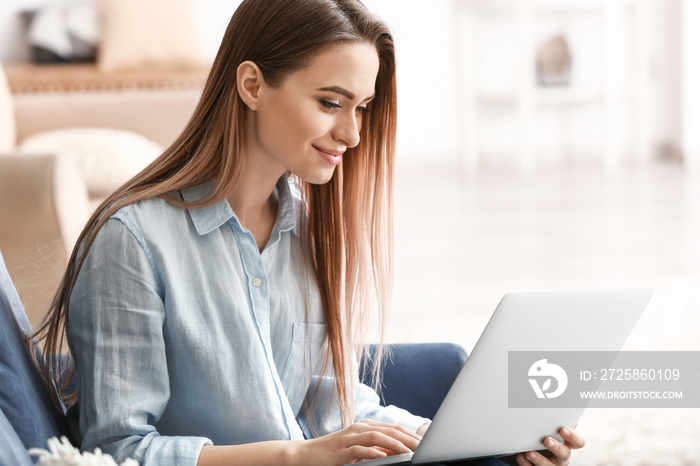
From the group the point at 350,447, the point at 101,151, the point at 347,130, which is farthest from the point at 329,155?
the point at 101,151

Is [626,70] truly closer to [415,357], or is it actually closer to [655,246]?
[655,246]

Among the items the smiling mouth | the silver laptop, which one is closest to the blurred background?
the smiling mouth

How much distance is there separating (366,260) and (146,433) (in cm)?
43

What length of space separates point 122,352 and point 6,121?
241 centimetres

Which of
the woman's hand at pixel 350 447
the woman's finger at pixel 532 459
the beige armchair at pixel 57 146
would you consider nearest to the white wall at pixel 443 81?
the beige armchair at pixel 57 146

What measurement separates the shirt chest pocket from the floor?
2.71 feet

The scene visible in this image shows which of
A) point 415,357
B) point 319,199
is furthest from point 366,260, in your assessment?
point 415,357

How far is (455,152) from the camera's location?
5699 millimetres

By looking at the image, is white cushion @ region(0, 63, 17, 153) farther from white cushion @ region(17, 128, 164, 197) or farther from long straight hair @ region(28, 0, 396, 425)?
long straight hair @ region(28, 0, 396, 425)

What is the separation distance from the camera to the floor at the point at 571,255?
1967 millimetres

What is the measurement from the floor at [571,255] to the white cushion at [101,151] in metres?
0.94

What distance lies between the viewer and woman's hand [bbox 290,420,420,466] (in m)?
0.92

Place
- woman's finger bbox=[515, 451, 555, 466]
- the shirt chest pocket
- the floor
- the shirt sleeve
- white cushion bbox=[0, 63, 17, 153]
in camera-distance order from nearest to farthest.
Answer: the shirt sleeve < woman's finger bbox=[515, 451, 555, 466] < the shirt chest pocket < the floor < white cushion bbox=[0, 63, 17, 153]

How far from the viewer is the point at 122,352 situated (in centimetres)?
95
